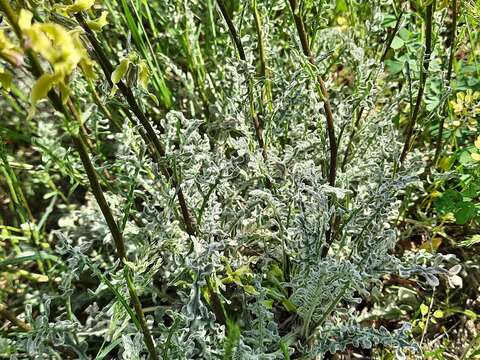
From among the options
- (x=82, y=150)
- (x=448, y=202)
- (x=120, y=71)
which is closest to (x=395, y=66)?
(x=448, y=202)

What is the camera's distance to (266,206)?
5.90 feet

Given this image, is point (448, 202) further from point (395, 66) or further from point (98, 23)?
point (98, 23)

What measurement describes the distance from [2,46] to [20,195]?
4.06ft

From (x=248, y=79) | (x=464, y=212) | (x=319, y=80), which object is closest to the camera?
(x=319, y=80)

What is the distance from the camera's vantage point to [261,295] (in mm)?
1539

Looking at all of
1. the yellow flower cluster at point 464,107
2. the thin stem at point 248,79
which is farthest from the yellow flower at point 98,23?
the yellow flower cluster at point 464,107

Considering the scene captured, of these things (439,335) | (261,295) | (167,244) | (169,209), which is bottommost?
(439,335)

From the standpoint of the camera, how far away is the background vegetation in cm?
148

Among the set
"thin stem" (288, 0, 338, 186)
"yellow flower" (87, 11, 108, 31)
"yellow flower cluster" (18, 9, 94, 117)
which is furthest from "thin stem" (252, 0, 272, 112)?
"yellow flower cluster" (18, 9, 94, 117)

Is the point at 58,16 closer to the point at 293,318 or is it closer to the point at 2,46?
the point at 2,46

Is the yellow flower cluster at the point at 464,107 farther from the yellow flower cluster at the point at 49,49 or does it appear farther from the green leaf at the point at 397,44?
the yellow flower cluster at the point at 49,49

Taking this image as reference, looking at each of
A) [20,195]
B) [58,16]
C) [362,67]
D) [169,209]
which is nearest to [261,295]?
[169,209]

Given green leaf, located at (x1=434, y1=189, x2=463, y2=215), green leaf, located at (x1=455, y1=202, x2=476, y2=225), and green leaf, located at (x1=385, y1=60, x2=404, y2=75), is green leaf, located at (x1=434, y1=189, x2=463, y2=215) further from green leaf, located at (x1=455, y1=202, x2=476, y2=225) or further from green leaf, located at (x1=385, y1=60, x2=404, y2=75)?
green leaf, located at (x1=385, y1=60, x2=404, y2=75)

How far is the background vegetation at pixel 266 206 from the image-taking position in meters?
1.48
